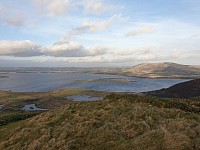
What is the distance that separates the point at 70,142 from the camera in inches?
623

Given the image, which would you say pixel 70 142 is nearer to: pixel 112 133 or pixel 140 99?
pixel 112 133

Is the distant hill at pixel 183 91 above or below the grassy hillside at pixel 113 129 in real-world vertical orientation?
below

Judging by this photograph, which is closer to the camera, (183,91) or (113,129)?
(113,129)

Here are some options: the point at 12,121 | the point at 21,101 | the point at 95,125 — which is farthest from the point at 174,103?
the point at 21,101

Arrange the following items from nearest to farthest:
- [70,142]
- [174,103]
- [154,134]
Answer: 1. [154,134]
2. [70,142]
3. [174,103]

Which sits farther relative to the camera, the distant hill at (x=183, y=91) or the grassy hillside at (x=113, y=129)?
the distant hill at (x=183, y=91)

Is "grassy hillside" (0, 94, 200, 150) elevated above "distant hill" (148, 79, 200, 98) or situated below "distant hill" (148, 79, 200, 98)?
above

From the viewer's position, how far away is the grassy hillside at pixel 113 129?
1354 cm

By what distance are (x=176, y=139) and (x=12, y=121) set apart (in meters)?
20.6

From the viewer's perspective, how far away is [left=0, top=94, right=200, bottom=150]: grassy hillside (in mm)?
13539

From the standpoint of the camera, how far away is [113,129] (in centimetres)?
1688

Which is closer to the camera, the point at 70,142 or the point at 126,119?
the point at 70,142

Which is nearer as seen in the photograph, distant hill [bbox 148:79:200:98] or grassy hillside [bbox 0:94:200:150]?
grassy hillside [bbox 0:94:200:150]

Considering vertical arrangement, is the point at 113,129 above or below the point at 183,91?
above
